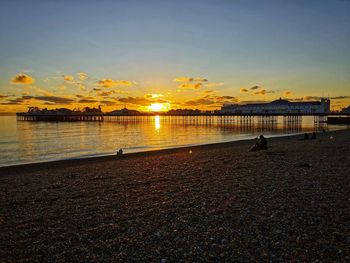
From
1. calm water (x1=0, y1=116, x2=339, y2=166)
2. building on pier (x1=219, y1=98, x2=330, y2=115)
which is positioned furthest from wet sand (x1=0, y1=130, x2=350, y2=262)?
building on pier (x1=219, y1=98, x2=330, y2=115)

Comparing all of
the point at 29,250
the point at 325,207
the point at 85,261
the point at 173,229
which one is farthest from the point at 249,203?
the point at 29,250

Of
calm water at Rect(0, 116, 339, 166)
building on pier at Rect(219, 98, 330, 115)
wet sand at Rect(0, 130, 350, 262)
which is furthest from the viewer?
building on pier at Rect(219, 98, 330, 115)

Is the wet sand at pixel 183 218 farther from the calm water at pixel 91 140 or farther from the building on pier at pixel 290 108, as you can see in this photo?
the building on pier at pixel 290 108

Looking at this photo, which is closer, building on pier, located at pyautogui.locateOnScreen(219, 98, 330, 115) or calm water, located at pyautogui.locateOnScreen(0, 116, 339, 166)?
calm water, located at pyautogui.locateOnScreen(0, 116, 339, 166)

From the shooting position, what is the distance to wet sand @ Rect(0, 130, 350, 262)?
4.30 m

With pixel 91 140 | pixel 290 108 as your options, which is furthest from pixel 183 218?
pixel 290 108

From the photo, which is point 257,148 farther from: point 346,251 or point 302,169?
point 346,251

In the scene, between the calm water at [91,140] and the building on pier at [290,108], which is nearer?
the calm water at [91,140]

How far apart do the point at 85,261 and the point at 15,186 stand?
7.29m

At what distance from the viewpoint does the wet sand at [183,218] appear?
4.30 m

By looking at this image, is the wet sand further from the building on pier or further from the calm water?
the building on pier

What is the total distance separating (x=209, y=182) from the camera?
29.6 ft

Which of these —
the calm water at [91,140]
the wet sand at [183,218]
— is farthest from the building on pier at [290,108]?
the wet sand at [183,218]

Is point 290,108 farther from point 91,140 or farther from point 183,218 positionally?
point 183,218
